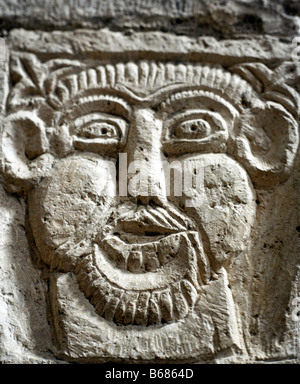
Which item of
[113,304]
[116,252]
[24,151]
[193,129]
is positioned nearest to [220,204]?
[193,129]

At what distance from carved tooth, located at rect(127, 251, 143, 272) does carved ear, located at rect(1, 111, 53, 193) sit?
1.84 feet

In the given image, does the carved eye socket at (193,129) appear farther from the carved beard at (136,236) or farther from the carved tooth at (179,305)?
the carved tooth at (179,305)

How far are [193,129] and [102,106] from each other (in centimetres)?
44

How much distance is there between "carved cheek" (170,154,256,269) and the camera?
1.97m

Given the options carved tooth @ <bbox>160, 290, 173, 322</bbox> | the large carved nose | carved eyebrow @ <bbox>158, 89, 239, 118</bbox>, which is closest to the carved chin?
carved tooth @ <bbox>160, 290, 173, 322</bbox>

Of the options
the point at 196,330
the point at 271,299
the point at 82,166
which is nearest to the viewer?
the point at 196,330

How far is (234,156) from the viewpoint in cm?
212

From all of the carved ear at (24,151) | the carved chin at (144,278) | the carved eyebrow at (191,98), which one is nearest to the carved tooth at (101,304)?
the carved chin at (144,278)

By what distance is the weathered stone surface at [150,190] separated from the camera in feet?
6.12

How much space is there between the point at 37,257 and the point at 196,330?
75cm

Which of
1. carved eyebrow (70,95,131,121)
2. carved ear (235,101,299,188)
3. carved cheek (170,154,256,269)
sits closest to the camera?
carved cheek (170,154,256,269)

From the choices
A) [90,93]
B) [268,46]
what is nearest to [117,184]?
[90,93]

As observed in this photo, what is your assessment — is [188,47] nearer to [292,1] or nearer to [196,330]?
[292,1]

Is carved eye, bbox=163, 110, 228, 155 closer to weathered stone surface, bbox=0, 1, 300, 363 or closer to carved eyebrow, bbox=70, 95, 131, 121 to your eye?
weathered stone surface, bbox=0, 1, 300, 363
